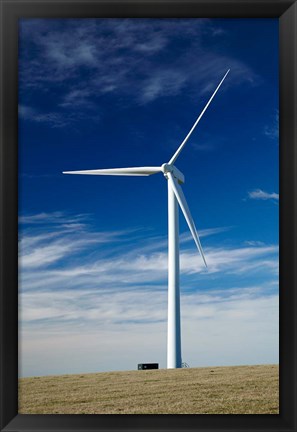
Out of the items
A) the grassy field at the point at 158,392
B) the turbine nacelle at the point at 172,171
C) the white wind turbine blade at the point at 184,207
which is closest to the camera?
the grassy field at the point at 158,392

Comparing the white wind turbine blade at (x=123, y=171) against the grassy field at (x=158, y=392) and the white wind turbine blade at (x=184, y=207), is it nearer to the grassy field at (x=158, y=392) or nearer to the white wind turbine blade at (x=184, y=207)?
the white wind turbine blade at (x=184, y=207)

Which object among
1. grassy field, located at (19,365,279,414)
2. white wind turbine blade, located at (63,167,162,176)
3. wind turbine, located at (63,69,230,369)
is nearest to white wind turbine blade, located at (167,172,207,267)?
wind turbine, located at (63,69,230,369)
